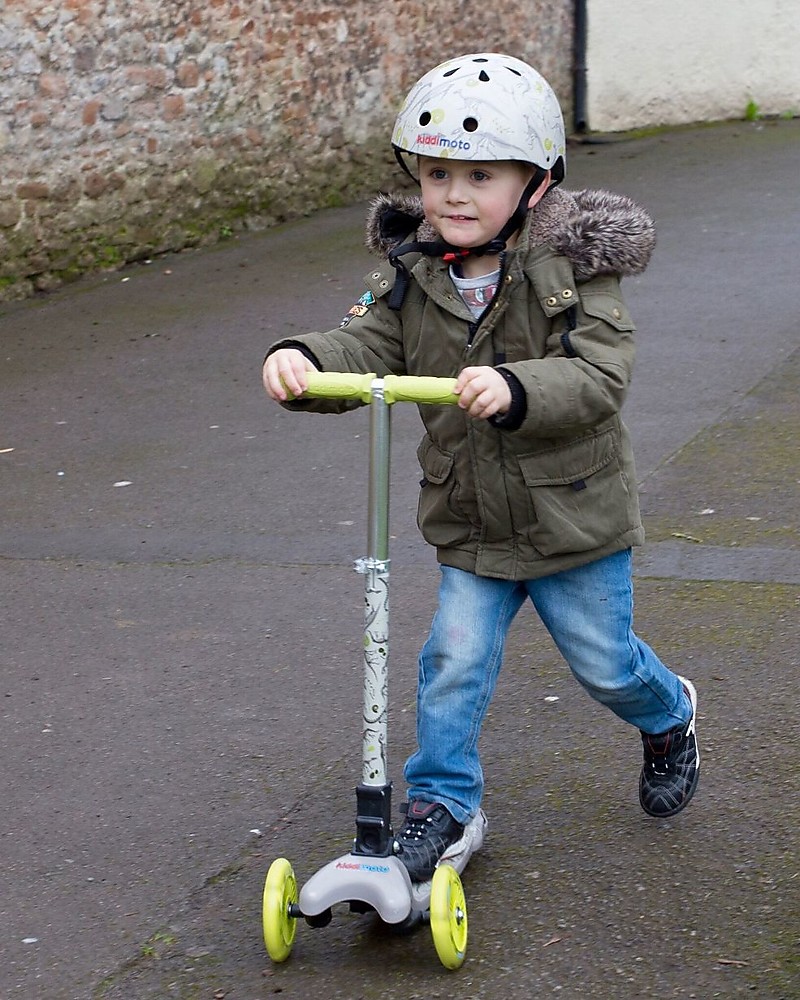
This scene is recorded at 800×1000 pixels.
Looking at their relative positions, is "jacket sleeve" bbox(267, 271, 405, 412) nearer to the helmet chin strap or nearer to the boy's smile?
the helmet chin strap

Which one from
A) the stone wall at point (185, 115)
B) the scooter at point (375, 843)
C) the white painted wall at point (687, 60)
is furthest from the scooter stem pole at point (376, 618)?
the white painted wall at point (687, 60)

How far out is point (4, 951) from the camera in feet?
10.6

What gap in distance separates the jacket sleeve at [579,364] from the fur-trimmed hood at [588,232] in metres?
0.06

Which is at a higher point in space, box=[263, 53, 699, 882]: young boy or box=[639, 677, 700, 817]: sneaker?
box=[263, 53, 699, 882]: young boy

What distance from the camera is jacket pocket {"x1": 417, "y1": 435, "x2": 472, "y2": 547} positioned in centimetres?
333

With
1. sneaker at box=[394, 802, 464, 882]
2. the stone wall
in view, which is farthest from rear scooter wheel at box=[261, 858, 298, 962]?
the stone wall

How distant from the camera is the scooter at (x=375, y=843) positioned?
299 centimetres

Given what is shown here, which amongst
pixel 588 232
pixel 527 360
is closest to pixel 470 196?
pixel 588 232

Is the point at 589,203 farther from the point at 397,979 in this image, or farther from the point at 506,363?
the point at 397,979

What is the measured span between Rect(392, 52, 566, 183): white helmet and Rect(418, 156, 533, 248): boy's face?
6cm

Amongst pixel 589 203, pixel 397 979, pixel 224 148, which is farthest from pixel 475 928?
pixel 224 148

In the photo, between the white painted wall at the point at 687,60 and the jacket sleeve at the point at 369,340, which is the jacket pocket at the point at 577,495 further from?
the white painted wall at the point at 687,60

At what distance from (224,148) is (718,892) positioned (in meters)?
8.58

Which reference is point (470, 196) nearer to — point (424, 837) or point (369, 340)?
point (369, 340)
